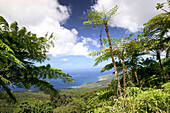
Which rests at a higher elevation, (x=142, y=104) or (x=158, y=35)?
(x=158, y=35)

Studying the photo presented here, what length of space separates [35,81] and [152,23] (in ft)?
19.9

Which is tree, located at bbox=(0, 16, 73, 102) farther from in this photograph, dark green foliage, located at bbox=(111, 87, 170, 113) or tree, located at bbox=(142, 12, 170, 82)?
tree, located at bbox=(142, 12, 170, 82)

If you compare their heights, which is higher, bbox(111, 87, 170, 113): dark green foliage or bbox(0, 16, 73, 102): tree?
bbox(0, 16, 73, 102): tree

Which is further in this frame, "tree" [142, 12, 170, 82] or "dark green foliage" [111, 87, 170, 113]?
"tree" [142, 12, 170, 82]

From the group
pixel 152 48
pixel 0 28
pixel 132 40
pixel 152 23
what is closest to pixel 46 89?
pixel 0 28

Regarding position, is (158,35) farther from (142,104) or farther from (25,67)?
(25,67)

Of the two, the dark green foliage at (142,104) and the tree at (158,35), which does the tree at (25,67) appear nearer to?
the dark green foliage at (142,104)

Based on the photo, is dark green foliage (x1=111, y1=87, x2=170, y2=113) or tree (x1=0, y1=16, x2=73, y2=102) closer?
dark green foliage (x1=111, y1=87, x2=170, y2=113)

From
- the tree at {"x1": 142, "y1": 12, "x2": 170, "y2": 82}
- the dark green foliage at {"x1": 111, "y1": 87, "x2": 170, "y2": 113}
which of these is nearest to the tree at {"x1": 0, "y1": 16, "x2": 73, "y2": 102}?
the dark green foliage at {"x1": 111, "y1": 87, "x2": 170, "y2": 113}

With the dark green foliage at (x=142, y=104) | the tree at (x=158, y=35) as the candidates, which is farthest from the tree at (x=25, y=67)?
the tree at (x=158, y=35)

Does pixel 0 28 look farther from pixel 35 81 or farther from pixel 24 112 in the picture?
pixel 24 112

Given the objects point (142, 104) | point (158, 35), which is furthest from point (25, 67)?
point (158, 35)

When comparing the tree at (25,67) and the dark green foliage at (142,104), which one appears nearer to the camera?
the dark green foliage at (142,104)

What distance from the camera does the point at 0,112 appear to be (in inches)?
138
